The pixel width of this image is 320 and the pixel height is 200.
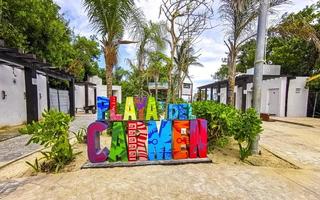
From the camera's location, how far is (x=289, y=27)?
7.90 metres

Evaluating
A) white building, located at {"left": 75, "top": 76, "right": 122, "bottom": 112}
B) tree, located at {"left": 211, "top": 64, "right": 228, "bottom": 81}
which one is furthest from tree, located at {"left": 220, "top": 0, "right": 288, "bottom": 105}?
tree, located at {"left": 211, "top": 64, "right": 228, "bottom": 81}

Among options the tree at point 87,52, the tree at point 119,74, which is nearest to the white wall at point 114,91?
the tree at point 119,74

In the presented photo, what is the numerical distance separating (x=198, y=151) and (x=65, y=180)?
2775mm

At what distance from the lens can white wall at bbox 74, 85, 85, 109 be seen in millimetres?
21828

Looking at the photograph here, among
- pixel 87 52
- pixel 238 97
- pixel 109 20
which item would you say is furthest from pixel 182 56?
pixel 87 52

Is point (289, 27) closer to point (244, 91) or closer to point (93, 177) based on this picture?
point (93, 177)

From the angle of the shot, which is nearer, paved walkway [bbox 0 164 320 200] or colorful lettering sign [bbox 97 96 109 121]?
paved walkway [bbox 0 164 320 200]

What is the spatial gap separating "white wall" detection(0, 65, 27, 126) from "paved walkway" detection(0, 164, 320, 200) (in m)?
7.52

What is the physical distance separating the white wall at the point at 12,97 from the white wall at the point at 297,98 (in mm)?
17344

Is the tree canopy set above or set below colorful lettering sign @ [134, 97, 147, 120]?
above

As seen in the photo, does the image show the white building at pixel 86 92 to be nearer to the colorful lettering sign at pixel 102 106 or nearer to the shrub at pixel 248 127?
the colorful lettering sign at pixel 102 106

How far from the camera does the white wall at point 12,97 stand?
1013cm

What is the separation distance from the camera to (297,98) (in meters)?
17.5

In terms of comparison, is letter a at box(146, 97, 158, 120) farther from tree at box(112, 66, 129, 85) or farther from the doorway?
tree at box(112, 66, 129, 85)
